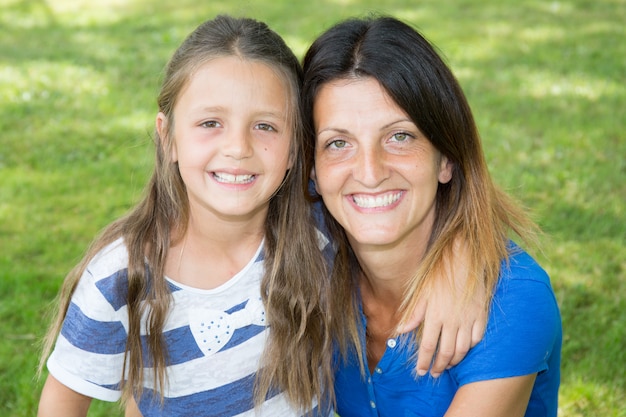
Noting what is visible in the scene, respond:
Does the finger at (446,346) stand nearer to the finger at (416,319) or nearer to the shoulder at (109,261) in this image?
the finger at (416,319)

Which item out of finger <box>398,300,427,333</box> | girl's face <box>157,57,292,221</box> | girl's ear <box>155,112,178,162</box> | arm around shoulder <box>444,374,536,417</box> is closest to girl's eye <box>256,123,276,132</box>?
girl's face <box>157,57,292,221</box>

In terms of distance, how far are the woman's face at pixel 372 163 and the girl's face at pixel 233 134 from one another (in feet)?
0.46

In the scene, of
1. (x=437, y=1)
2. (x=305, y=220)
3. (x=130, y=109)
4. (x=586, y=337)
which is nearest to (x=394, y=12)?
(x=437, y=1)

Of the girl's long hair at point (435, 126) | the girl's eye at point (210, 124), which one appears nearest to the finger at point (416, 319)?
the girl's long hair at point (435, 126)

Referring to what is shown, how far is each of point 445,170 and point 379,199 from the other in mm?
240

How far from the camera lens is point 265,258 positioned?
8.73 feet

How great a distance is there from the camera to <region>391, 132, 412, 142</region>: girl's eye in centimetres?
234

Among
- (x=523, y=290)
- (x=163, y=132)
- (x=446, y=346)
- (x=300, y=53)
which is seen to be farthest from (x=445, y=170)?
(x=300, y=53)

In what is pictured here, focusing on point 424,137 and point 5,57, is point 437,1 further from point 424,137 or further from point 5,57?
point 424,137

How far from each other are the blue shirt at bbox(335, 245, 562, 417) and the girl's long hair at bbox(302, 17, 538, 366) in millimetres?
74

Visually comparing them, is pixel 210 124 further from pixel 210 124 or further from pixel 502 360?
pixel 502 360

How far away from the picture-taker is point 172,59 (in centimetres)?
260

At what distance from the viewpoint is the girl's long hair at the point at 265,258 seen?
2.48 metres

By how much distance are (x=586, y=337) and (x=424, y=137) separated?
168cm
